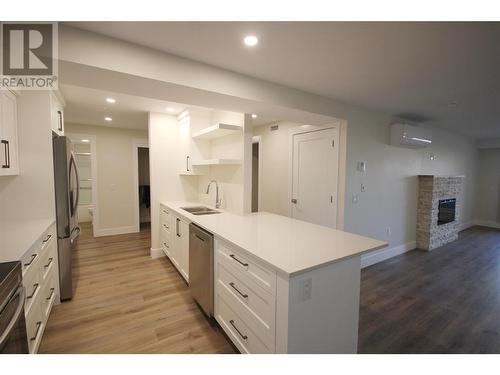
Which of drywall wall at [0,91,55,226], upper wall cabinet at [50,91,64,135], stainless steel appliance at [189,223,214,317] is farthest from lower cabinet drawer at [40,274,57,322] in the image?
upper wall cabinet at [50,91,64,135]

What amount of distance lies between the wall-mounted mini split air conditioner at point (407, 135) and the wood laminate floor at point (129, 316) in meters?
3.72

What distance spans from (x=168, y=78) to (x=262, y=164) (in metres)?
3.10

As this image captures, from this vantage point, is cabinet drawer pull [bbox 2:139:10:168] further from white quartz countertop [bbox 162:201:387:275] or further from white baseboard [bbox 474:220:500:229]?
white baseboard [bbox 474:220:500:229]

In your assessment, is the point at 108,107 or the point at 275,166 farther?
the point at 275,166

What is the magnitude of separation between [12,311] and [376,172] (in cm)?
414

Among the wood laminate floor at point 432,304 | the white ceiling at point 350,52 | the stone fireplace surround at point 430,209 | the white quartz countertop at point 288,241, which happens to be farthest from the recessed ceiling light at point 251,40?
the stone fireplace surround at point 430,209

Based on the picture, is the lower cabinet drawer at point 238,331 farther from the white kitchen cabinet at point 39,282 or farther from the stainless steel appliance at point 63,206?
the stainless steel appliance at point 63,206

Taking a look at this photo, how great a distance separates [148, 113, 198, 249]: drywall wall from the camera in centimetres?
387

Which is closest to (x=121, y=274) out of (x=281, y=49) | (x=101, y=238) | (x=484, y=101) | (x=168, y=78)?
(x=101, y=238)

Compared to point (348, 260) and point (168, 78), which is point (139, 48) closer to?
point (168, 78)

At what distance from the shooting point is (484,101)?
2.99m

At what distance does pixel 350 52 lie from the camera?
179cm

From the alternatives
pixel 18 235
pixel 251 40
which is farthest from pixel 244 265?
Result: pixel 18 235

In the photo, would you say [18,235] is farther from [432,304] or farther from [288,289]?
[432,304]
